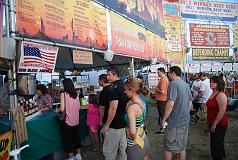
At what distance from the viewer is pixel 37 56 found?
15.5 feet

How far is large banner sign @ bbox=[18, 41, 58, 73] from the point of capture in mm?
4375

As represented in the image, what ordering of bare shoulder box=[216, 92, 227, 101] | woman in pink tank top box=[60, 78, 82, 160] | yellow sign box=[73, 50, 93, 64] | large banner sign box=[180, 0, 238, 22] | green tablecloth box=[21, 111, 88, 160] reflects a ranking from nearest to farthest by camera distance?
1. bare shoulder box=[216, 92, 227, 101]
2. green tablecloth box=[21, 111, 88, 160]
3. woman in pink tank top box=[60, 78, 82, 160]
4. yellow sign box=[73, 50, 93, 64]
5. large banner sign box=[180, 0, 238, 22]

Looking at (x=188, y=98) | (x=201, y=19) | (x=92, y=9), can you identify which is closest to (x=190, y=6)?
(x=201, y=19)

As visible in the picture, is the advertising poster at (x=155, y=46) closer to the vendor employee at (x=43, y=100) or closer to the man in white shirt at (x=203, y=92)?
the man in white shirt at (x=203, y=92)

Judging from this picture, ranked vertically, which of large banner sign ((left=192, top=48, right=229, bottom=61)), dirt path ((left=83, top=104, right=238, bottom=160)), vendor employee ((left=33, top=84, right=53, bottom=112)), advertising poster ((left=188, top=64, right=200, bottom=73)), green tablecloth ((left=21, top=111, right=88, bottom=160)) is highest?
large banner sign ((left=192, top=48, right=229, bottom=61))

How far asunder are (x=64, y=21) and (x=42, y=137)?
225 cm

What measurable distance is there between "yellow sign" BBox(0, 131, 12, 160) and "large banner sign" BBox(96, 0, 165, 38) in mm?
4688

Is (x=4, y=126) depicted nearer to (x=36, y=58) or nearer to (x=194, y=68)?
(x=36, y=58)

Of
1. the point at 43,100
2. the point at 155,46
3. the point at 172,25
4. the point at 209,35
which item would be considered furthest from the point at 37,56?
the point at 209,35

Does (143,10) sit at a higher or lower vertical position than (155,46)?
higher

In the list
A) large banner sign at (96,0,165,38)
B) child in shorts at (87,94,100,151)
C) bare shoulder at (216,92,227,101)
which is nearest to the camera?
bare shoulder at (216,92,227,101)

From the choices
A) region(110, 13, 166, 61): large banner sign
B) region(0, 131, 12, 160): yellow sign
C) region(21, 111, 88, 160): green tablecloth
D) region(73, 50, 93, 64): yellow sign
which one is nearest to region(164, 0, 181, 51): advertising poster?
region(110, 13, 166, 61): large banner sign

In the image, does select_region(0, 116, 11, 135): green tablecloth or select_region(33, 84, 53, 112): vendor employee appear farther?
select_region(33, 84, 53, 112): vendor employee

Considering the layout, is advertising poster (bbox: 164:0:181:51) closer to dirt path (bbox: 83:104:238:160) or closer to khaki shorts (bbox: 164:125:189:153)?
dirt path (bbox: 83:104:238:160)
